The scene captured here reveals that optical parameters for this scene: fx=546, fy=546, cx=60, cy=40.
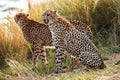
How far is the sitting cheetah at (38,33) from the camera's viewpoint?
848 centimetres

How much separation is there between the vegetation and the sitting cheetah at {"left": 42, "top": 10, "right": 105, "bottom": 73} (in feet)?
1.46

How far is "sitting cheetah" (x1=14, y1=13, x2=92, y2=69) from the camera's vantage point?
27.8 ft

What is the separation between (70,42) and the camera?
8031mm

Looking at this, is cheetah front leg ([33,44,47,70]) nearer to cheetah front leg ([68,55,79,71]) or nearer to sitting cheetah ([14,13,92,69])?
sitting cheetah ([14,13,92,69])

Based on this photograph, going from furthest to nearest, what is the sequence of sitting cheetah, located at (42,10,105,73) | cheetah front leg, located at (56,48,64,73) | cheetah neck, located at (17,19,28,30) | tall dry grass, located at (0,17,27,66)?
cheetah neck, located at (17,19,28,30), tall dry grass, located at (0,17,27,66), cheetah front leg, located at (56,48,64,73), sitting cheetah, located at (42,10,105,73)

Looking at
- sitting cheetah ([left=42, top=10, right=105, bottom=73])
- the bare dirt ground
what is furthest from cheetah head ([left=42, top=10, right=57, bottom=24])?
the bare dirt ground

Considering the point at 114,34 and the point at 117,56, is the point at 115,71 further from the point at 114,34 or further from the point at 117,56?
the point at 114,34

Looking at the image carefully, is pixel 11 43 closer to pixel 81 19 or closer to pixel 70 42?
pixel 70 42

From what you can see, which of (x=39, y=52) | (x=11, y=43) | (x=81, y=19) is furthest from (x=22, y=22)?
(x=81, y=19)

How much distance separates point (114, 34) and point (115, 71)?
6.66 ft

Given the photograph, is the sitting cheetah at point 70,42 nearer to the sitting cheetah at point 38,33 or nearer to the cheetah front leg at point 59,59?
the cheetah front leg at point 59,59

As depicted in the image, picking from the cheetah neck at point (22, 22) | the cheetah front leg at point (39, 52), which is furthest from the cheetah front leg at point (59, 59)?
the cheetah neck at point (22, 22)

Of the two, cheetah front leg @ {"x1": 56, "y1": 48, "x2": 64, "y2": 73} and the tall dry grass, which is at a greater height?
the tall dry grass

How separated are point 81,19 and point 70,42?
1.54 m
